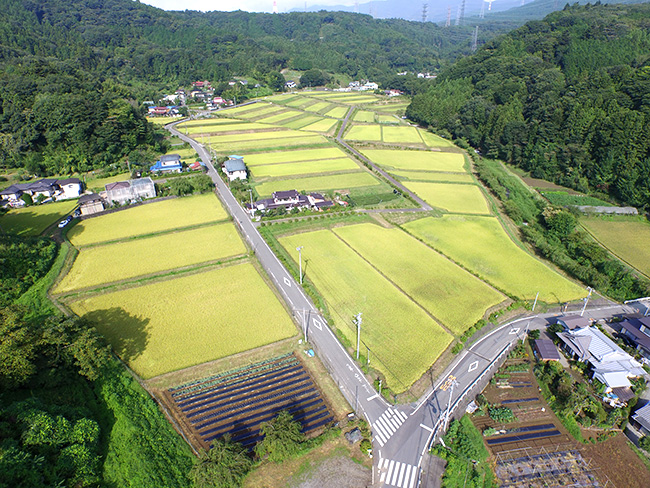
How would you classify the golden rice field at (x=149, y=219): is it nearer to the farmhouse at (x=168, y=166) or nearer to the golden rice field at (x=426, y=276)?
the farmhouse at (x=168, y=166)

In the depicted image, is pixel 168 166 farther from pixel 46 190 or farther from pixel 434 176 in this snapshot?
pixel 434 176

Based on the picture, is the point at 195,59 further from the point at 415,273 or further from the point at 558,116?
the point at 415,273

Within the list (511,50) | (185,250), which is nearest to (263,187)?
(185,250)

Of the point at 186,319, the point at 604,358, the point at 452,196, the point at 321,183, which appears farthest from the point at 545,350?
the point at 321,183

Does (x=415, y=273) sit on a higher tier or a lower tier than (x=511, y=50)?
lower

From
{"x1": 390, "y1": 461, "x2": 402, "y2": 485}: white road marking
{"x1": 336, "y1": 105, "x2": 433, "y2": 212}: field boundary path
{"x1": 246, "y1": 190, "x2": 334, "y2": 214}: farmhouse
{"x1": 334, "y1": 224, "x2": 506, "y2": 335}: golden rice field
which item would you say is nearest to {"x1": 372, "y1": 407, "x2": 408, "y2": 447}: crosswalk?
{"x1": 390, "y1": 461, "x2": 402, "y2": 485}: white road marking

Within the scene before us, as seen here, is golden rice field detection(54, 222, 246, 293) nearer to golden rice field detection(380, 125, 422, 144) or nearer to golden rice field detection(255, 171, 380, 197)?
golden rice field detection(255, 171, 380, 197)
